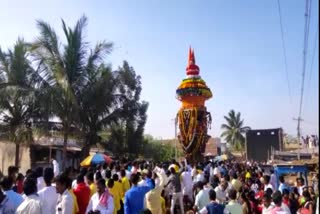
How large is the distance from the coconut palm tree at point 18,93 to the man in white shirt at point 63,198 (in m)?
11.1

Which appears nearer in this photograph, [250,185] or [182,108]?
[250,185]

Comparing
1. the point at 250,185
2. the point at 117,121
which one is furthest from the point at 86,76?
the point at 250,185

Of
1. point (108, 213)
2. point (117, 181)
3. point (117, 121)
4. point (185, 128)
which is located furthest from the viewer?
point (185, 128)

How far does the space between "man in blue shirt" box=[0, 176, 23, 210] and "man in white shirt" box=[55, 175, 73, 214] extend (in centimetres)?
55

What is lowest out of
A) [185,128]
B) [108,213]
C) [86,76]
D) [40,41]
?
[108,213]

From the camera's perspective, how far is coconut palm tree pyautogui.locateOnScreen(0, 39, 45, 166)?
16391 mm

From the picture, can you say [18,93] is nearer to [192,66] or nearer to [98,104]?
[98,104]

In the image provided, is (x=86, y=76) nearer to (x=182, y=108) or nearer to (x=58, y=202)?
(x=182, y=108)

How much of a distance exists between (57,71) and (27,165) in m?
7.07

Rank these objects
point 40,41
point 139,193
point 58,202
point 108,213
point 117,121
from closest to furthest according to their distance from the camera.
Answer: point 58,202, point 108,213, point 139,193, point 40,41, point 117,121

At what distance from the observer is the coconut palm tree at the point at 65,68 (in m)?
16.5

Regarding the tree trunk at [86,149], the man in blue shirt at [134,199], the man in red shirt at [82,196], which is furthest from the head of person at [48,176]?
the tree trunk at [86,149]

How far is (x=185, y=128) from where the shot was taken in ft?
76.9

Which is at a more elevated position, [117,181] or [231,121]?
[231,121]
